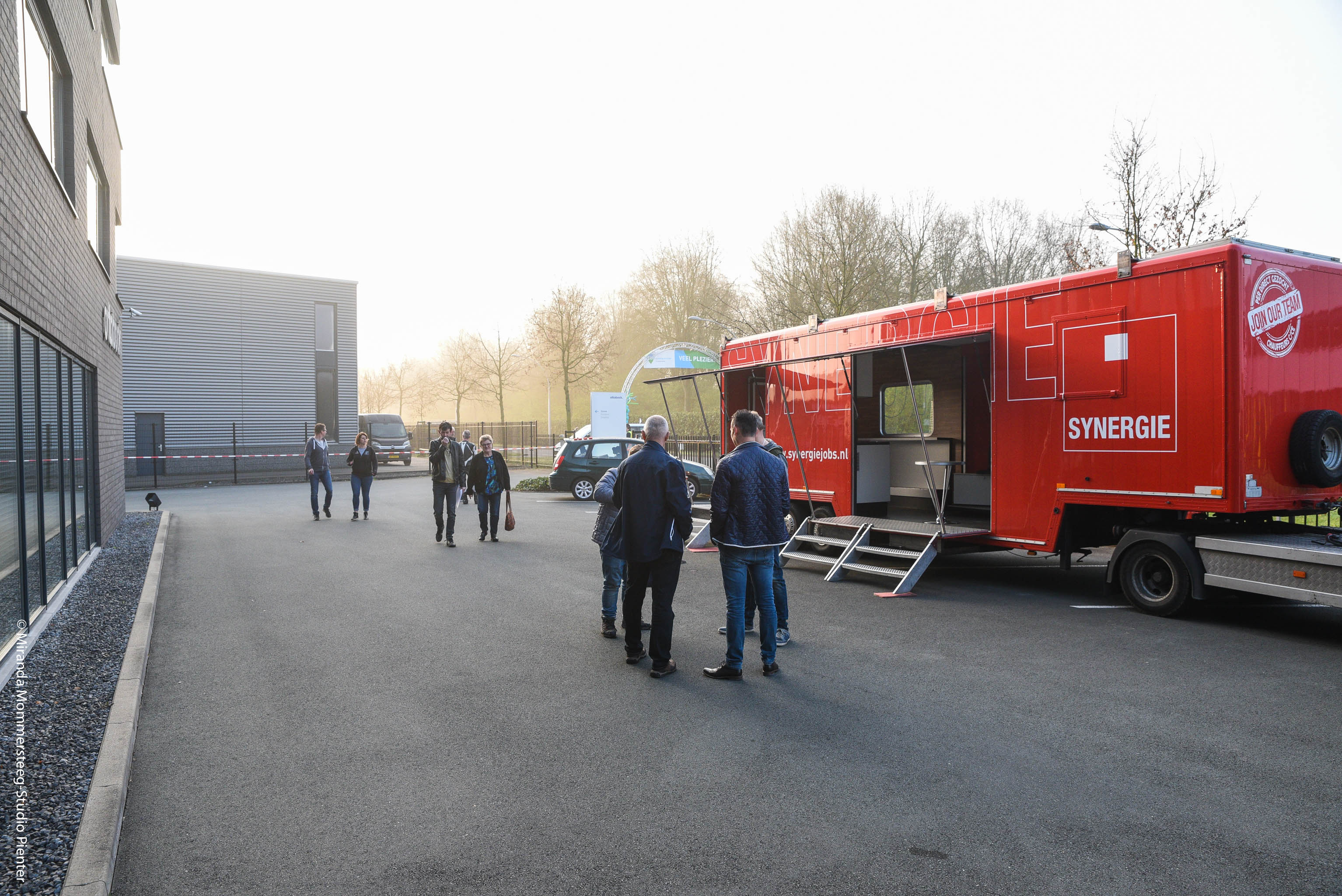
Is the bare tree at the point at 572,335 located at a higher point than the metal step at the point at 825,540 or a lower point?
higher

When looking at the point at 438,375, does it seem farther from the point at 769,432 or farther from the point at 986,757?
the point at 986,757

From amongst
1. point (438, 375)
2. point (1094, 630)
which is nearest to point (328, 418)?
point (438, 375)

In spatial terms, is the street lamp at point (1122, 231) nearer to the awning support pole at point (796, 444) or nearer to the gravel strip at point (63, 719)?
the awning support pole at point (796, 444)

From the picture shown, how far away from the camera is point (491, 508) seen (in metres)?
14.0

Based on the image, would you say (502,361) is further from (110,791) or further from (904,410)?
(110,791)

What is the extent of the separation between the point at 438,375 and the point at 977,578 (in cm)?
6211

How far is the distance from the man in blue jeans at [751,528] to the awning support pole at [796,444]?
531 centimetres

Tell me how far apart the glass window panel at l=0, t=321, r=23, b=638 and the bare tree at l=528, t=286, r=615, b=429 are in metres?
34.4

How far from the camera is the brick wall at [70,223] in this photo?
609cm

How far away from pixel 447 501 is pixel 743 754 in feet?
32.1

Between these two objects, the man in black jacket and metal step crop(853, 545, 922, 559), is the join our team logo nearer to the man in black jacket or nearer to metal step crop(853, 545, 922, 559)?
metal step crop(853, 545, 922, 559)

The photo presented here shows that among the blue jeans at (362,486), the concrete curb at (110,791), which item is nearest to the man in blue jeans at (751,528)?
the concrete curb at (110,791)

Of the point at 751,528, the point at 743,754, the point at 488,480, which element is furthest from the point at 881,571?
the point at 488,480

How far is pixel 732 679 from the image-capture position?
5961 millimetres
